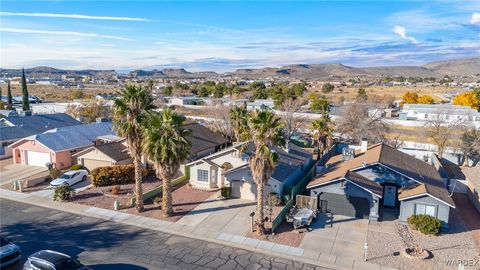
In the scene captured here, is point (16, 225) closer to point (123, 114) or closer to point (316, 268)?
point (123, 114)

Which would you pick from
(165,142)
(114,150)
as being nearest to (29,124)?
(114,150)

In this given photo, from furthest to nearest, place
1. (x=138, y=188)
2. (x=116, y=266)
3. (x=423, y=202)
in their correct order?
(x=138, y=188)
(x=423, y=202)
(x=116, y=266)

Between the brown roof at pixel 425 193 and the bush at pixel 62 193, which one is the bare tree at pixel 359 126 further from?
the bush at pixel 62 193

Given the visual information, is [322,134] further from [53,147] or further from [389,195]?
[53,147]

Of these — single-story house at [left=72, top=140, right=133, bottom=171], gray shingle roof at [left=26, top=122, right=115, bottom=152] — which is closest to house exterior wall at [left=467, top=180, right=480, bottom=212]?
single-story house at [left=72, top=140, right=133, bottom=171]

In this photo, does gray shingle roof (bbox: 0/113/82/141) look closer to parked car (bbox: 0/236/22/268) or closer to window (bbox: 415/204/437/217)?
parked car (bbox: 0/236/22/268)

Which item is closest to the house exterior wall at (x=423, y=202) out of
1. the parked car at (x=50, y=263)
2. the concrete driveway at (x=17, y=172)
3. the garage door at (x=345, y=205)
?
the garage door at (x=345, y=205)
